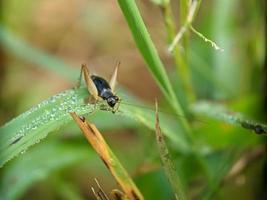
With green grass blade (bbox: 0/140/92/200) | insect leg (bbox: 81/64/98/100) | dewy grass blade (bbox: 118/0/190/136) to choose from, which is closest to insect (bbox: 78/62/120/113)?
insect leg (bbox: 81/64/98/100)

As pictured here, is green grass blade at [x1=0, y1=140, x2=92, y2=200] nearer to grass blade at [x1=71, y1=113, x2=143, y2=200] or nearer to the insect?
the insect

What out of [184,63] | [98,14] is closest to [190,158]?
[184,63]

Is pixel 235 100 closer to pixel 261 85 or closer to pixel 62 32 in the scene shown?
pixel 261 85

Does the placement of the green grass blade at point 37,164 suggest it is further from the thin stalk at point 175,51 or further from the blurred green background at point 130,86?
the thin stalk at point 175,51

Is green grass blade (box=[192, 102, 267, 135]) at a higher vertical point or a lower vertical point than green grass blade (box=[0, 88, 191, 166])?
lower

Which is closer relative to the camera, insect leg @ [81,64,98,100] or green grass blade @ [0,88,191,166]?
green grass blade @ [0,88,191,166]

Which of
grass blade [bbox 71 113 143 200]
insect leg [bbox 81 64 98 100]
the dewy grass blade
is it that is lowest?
grass blade [bbox 71 113 143 200]

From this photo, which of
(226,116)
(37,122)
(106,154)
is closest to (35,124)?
(37,122)

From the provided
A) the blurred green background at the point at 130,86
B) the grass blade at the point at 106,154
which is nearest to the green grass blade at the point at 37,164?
the blurred green background at the point at 130,86

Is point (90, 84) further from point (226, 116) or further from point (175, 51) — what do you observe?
point (226, 116)
